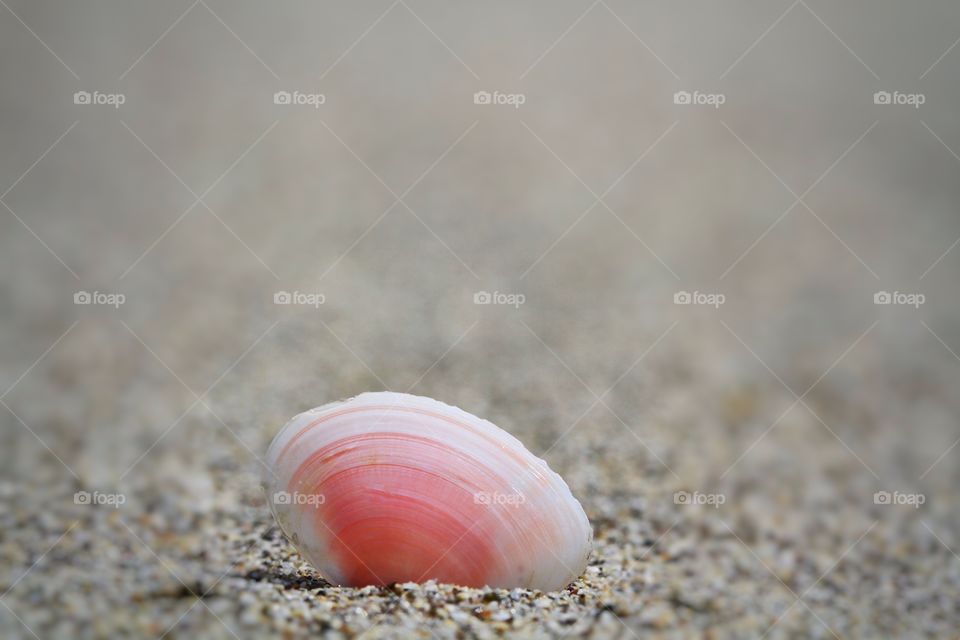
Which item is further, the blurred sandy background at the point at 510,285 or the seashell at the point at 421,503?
the blurred sandy background at the point at 510,285

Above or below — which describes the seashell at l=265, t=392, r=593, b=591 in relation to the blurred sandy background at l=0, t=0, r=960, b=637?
below

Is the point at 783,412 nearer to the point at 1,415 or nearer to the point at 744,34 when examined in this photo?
the point at 1,415

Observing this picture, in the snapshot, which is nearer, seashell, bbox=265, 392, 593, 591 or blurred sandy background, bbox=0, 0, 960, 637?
seashell, bbox=265, 392, 593, 591

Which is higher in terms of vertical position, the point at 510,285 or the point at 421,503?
the point at 510,285

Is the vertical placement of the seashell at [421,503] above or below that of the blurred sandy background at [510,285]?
below

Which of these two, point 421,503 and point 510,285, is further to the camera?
point 510,285
